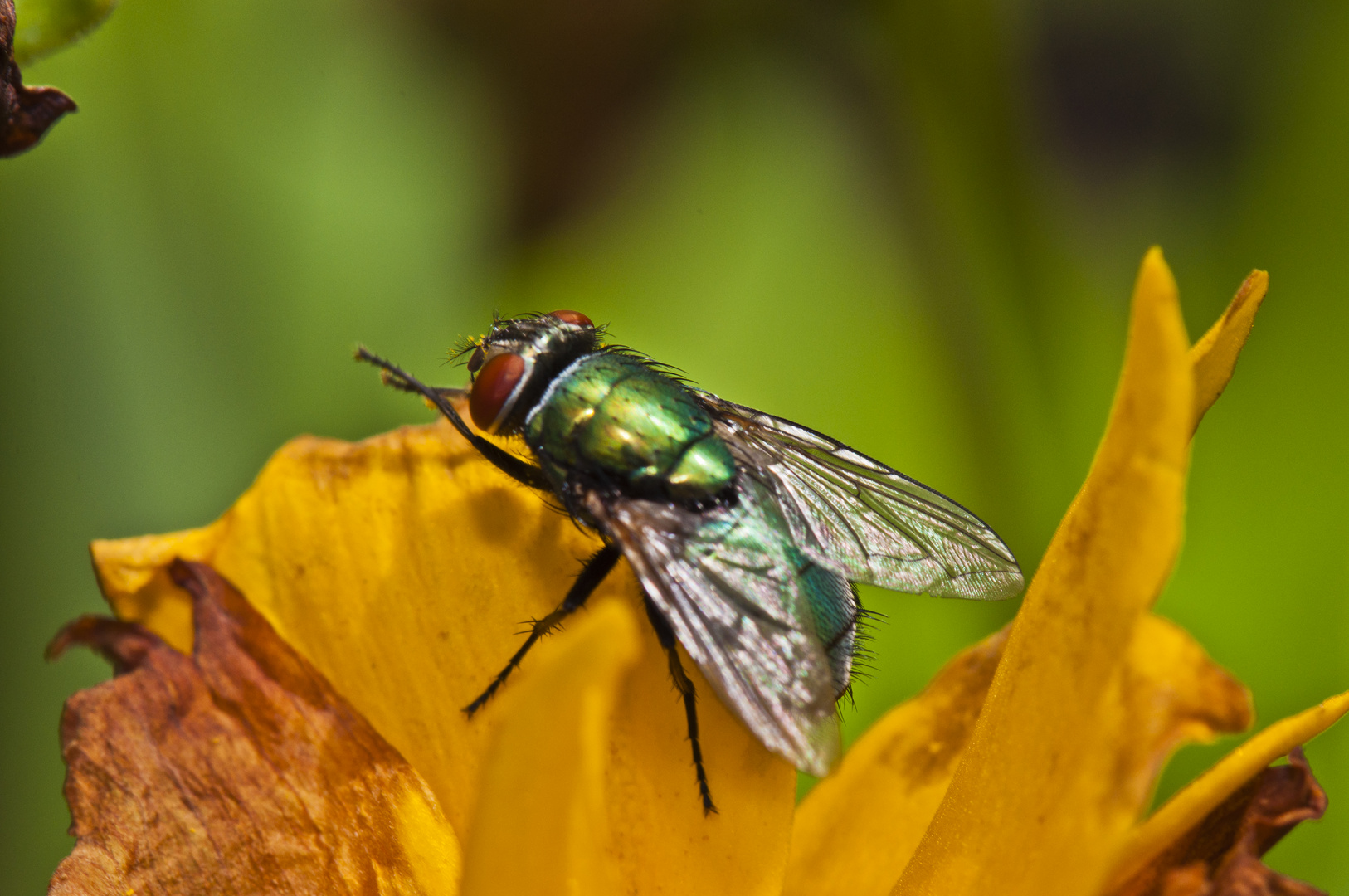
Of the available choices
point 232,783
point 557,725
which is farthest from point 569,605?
point 557,725

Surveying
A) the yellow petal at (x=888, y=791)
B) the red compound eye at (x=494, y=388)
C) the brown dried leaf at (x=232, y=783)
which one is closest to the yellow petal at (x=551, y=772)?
the brown dried leaf at (x=232, y=783)

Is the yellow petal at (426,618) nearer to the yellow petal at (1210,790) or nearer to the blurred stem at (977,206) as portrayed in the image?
the yellow petal at (1210,790)

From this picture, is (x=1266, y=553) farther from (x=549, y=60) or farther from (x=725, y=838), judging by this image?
(x=549, y=60)

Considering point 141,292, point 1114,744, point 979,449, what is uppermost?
point 1114,744

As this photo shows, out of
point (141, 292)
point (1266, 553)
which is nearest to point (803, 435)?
point (1266, 553)

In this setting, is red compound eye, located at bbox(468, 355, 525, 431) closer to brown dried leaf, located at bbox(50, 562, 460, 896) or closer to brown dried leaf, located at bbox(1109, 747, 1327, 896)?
brown dried leaf, located at bbox(50, 562, 460, 896)

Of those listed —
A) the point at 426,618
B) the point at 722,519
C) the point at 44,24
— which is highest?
the point at 44,24

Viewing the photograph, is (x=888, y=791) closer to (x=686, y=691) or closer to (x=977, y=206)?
(x=686, y=691)
